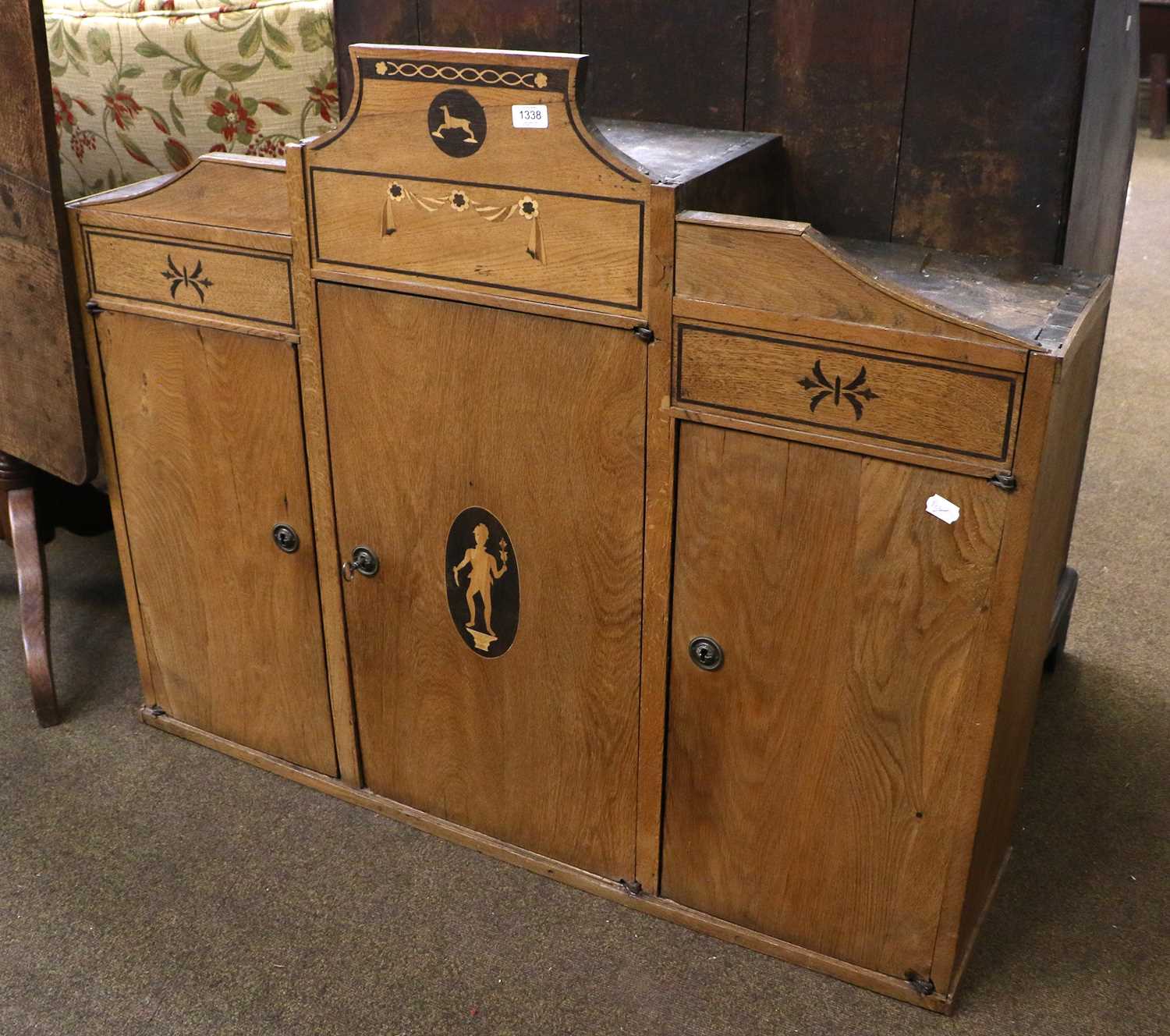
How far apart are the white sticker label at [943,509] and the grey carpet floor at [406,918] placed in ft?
2.36

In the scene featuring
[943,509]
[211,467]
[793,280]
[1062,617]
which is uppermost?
[793,280]

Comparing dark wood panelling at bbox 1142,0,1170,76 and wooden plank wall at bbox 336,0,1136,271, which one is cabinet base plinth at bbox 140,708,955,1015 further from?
dark wood panelling at bbox 1142,0,1170,76

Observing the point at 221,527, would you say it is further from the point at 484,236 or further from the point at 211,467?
the point at 484,236

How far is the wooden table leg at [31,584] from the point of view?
2.31 metres

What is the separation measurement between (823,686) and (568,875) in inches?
22.2

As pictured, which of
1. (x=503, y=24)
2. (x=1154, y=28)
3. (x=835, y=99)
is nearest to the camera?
(x=835, y=99)

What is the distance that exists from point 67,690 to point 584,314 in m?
1.40

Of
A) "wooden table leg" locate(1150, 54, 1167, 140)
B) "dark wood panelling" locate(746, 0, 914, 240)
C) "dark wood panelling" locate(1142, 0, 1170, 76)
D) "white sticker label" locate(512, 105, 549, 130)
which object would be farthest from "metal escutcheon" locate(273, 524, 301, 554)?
"wooden table leg" locate(1150, 54, 1167, 140)

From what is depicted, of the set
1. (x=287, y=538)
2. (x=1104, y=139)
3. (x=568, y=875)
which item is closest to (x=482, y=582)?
(x=287, y=538)

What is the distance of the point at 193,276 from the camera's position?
6.15ft

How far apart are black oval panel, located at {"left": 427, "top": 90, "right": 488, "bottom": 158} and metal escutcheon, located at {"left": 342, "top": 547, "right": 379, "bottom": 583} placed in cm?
62

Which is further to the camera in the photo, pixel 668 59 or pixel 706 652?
pixel 668 59

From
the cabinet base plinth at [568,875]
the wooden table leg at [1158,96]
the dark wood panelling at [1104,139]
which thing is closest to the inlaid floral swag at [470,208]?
the dark wood panelling at [1104,139]

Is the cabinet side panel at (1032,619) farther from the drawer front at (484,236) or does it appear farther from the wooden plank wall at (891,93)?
the drawer front at (484,236)
